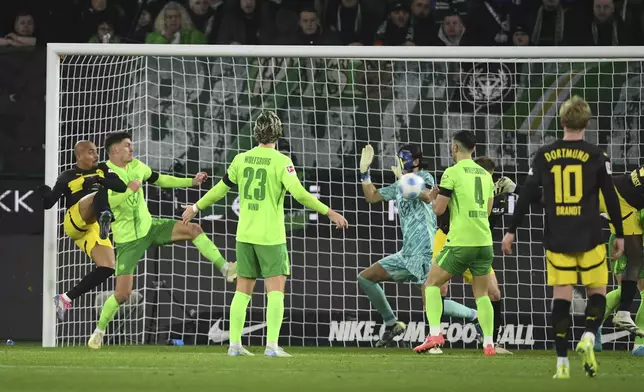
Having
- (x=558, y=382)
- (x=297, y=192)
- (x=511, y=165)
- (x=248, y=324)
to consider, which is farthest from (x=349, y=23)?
(x=558, y=382)

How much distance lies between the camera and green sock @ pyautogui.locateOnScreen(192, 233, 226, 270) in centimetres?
1180

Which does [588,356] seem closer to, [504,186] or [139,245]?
[504,186]

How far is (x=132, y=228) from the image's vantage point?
11578mm

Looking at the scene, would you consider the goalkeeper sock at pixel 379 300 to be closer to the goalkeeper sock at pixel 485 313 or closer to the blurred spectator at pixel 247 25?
the goalkeeper sock at pixel 485 313

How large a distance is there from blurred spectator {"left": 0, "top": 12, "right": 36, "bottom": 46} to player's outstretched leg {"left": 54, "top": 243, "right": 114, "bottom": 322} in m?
3.92

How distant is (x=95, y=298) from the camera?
1334 cm

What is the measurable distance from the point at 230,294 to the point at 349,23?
389 centimetres

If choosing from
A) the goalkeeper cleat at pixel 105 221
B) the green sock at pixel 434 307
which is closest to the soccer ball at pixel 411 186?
the green sock at pixel 434 307

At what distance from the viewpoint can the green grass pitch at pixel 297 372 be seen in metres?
6.59

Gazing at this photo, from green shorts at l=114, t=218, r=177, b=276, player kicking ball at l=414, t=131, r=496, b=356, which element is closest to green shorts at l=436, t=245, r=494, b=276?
player kicking ball at l=414, t=131, r=496, b=356

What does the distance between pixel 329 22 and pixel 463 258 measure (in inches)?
220

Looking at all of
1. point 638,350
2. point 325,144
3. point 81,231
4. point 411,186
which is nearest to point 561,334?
point 411,186

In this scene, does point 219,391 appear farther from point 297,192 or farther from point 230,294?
point 230,294

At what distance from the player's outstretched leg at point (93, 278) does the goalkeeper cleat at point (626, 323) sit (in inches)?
178
